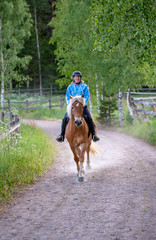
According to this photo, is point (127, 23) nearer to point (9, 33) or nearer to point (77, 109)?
point (77, 109)

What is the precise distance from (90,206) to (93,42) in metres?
13.9

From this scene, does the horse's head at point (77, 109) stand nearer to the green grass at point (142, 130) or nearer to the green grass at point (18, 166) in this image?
the green grass at point (18, 166)

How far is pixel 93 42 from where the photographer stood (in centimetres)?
1805

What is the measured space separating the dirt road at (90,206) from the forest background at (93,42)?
3907 millimetres

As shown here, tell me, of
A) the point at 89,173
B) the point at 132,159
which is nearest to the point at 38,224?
the point at 89,173

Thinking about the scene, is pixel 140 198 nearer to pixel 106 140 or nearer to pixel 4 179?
pixel 4 179

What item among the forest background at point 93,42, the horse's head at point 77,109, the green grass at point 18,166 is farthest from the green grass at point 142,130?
the horse's head at point 77,109

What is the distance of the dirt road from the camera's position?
4.44m

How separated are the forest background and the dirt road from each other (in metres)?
3.91

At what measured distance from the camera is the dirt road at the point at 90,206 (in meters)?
4.44

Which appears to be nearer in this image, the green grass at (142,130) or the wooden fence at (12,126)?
the wooden fence at (12,126)

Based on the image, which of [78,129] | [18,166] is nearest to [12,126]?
[18,166]

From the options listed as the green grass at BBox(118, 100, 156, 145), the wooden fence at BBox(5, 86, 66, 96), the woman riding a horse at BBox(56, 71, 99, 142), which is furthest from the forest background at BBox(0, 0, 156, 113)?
the woman riding a horse at BBox(56, 71, 99, 142)

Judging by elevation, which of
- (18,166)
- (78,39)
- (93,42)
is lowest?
(18,166)
